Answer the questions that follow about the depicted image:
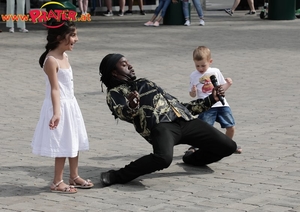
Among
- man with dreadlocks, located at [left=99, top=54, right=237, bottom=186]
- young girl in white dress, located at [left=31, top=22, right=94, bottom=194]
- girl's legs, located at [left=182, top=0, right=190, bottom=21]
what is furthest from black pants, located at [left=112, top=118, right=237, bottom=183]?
girl's legs, located at [left=182, top=0, right=190, bottom=21]

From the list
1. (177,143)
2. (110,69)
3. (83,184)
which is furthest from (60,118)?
(177,143)

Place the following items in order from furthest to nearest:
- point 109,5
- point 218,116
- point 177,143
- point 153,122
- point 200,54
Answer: point 109,5
point 218,116
point 200,54
point 177,143
point 153,122

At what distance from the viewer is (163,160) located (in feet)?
19.8

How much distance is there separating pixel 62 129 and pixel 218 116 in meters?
1.80

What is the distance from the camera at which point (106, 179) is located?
→ 6129 mm

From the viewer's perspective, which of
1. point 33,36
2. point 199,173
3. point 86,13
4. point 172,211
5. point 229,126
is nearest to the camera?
point 172,211

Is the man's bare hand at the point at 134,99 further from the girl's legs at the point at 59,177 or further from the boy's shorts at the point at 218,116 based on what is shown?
the boy's shorts at the point at 218,116

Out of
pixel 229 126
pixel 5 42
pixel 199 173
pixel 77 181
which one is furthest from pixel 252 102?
pixel 5 42

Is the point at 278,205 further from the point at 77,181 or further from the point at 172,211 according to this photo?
the point at 77,181

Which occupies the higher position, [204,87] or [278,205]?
[204,87]

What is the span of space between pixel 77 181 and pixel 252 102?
4144 millimetres

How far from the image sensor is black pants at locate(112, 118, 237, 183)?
19.9 feet

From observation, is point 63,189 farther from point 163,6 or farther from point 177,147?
point 163,6

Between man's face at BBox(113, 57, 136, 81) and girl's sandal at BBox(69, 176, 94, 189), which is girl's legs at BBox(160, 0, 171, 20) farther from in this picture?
girl's sandal at BBox(69, 176, 94, 189)
